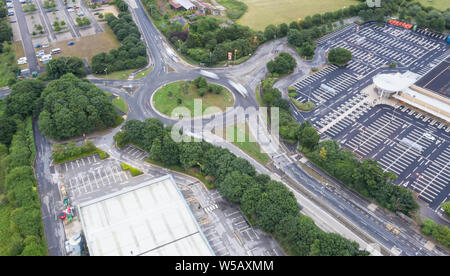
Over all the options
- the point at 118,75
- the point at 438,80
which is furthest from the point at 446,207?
the point at 118,75

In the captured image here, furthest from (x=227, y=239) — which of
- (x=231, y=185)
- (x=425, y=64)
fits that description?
(x=425, y=64)

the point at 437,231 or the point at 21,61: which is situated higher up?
the point at 21,61

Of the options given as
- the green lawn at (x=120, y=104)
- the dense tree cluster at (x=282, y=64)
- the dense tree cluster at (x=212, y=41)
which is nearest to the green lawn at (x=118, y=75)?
the green lawn at (x=120, y=104)

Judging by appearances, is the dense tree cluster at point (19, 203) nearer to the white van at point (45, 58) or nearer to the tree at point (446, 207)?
the white van at point (45, 58)

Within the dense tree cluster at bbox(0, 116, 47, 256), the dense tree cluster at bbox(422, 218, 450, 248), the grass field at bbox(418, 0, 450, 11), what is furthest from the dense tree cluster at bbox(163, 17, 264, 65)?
the grass field at bbox(418, 0, 450, 11)

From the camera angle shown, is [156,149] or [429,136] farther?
[429,136]

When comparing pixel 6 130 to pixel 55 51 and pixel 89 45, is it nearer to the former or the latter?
pixel 55 51
